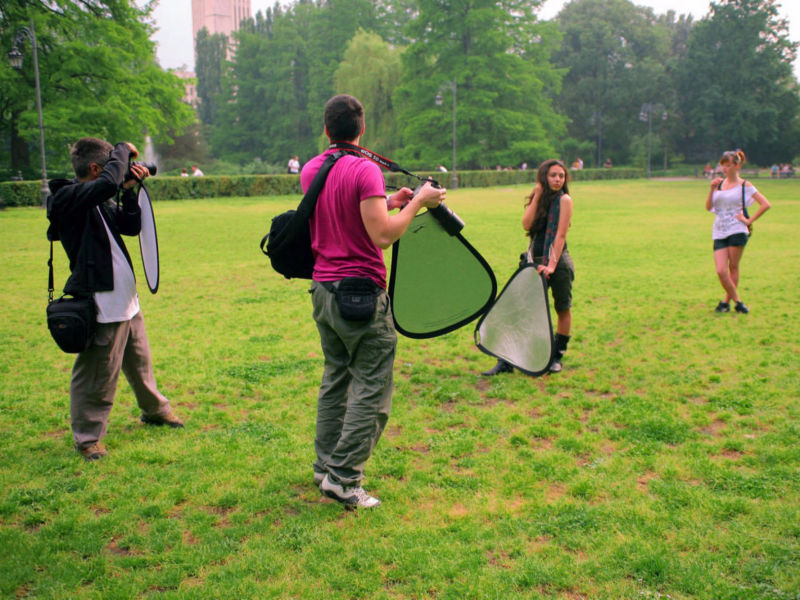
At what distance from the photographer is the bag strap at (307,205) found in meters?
3.38

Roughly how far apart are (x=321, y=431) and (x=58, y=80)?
106 feet

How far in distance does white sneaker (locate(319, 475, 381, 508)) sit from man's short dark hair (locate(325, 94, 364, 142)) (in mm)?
1823

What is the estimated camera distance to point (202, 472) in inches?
163

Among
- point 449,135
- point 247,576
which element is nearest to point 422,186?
point 247,576

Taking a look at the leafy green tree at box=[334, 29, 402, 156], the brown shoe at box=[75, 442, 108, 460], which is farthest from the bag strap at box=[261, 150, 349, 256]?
the leafy green tree at box=[334, 29, 402, 156]

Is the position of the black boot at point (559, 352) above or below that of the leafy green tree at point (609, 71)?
below

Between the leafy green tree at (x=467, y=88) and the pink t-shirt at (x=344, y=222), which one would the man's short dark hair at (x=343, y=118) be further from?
the leafy green tree at (x=467, y=88)

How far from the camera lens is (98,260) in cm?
423

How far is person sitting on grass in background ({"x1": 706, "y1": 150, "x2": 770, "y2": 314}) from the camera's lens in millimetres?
8102

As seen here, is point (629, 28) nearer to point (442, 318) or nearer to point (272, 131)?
point (272, 131)

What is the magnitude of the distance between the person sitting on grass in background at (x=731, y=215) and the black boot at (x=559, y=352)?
291 centimetres

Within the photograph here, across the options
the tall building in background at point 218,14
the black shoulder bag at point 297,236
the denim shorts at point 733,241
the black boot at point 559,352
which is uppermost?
the tall building in background at point 218,14

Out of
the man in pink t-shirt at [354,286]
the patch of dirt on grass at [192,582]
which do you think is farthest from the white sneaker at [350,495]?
the patch of dirt on grass at [192,582]

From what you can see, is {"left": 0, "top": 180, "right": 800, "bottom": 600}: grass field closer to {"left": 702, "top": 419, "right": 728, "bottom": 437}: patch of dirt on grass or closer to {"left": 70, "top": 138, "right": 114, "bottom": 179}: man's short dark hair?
{"left": 702, "top": 419, "right": 728, "bottom": 437}: patch of dirt on grass
